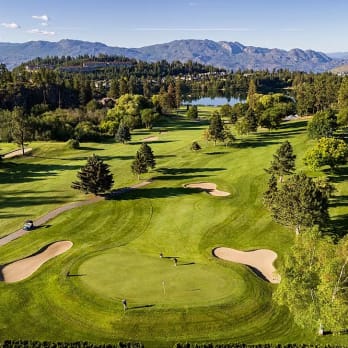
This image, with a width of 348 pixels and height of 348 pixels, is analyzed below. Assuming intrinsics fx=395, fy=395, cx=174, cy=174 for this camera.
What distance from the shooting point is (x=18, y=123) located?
339ft

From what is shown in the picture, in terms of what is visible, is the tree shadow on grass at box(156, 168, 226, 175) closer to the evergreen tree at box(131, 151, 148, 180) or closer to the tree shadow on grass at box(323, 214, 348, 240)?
the evergreen tree at box(131, 151, 148, 180)

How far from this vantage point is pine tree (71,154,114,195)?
222 ft

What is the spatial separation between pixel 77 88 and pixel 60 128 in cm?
5918

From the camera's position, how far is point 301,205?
47.6 meters

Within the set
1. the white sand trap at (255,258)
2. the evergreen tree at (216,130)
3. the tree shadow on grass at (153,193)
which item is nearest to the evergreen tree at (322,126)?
the evergreen tree at (216,130)

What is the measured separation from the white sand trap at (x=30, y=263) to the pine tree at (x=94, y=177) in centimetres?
1714

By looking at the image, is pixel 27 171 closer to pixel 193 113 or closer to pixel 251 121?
pixel 251 121

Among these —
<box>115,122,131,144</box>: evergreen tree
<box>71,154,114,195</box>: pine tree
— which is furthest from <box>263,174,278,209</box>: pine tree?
<box>115,122,131,144</box>: evergreen tree

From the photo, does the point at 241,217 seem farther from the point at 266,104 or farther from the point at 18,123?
the point at 266,104

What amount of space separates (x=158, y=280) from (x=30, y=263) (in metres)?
17.4

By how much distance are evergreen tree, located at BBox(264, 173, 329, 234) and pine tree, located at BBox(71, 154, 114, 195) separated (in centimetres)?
3072

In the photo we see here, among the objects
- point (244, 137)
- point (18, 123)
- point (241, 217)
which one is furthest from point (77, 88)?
point (241, 217)

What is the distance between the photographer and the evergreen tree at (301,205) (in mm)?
47344

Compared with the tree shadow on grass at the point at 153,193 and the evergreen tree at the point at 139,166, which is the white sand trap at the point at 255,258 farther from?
the evergreen tree at the point at 139,166
